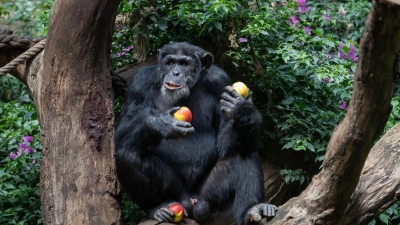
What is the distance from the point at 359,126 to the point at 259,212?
1639 mm

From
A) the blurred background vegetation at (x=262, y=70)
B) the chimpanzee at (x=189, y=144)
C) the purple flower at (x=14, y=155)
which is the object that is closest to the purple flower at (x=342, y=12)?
the blurred background vegetation at (x=262, y=70)

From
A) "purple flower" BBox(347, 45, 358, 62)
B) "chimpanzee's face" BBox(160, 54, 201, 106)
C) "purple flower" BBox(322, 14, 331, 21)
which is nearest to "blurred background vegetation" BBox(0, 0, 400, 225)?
"purple flower" BBox(347, 45, 358, 62)

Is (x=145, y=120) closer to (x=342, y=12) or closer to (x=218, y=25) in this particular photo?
(x=218, y=25)

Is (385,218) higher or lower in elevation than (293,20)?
lower

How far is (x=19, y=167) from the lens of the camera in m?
6.84

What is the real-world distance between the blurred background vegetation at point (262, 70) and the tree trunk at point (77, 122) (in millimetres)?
1520

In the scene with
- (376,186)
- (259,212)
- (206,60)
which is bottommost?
(259,212)

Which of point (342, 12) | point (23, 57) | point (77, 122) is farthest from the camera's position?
point (342, 12)

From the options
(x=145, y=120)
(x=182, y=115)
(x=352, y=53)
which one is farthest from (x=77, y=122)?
(x=352, y=53)

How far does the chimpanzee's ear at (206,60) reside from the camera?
5.64 metres

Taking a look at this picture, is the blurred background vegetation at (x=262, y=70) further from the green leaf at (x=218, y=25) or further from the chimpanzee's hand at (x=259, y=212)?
the chimpanzee's hand at (x=259, y=212)

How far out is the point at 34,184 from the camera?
6824mm

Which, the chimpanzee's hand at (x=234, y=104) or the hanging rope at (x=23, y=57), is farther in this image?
the hanging rope at (x=23, y=57)

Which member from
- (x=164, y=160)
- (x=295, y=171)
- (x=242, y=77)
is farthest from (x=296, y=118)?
(x=164, y=160)
